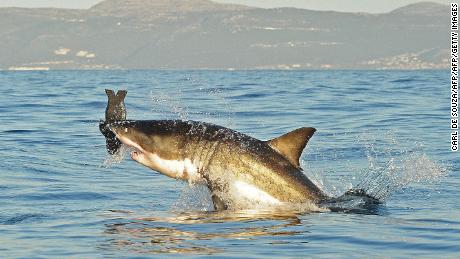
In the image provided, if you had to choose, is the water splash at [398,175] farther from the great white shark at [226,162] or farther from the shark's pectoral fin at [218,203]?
the shark's pectoral fin at [218,203]

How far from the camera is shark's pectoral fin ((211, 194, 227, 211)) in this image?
1320cm

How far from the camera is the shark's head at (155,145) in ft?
43.2

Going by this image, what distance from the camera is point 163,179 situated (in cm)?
1772

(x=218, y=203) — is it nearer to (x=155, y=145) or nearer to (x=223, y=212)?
(x=223, y=212)

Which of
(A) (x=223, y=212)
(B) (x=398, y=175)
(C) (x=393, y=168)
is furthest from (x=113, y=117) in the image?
(C) (x=393, y=168)

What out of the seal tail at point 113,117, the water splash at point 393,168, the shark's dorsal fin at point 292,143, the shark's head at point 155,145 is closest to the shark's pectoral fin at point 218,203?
the shark's head at point 155,145

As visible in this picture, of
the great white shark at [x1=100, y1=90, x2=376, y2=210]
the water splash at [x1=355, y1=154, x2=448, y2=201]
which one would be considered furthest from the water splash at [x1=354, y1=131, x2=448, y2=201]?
the great white shark at [x1=100, y1=90, x2=376, y2=210]

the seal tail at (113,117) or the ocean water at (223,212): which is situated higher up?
the seal tail at (113,117)

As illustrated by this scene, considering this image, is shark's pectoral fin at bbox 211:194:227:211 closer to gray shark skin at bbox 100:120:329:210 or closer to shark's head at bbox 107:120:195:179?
gray shark skin at bbox 100:120:329:210

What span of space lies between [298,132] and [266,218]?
1105mm

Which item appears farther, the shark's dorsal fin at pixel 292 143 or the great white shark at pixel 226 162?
the great white shark at pixel 226 162

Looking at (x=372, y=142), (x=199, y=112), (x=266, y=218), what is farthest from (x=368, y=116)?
(x=266, y=218)

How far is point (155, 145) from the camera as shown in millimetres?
13172

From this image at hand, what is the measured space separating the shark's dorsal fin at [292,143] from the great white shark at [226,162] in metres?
0.01
